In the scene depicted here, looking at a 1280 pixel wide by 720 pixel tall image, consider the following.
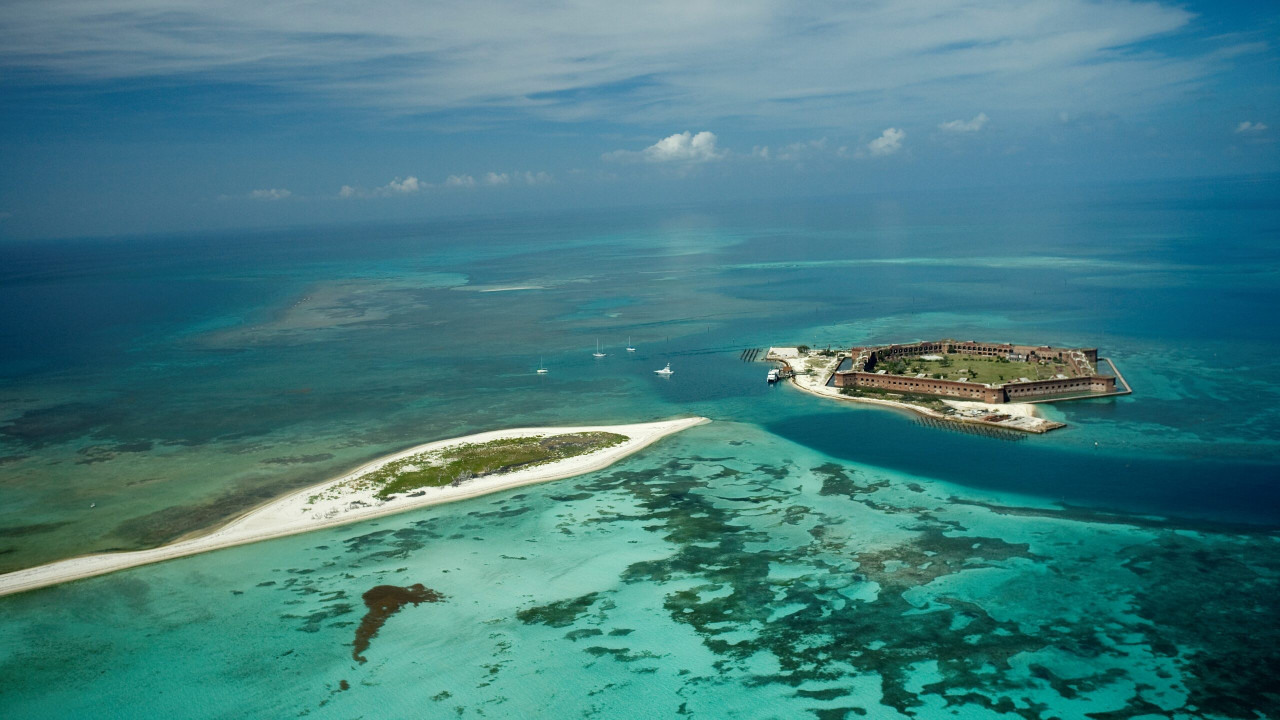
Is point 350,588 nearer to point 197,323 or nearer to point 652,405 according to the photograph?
point 652,405

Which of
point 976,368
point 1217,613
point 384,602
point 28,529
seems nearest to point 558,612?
point 384,602

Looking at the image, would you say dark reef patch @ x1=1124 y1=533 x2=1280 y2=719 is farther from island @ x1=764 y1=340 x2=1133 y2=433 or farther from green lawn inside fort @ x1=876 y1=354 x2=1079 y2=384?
green lawn inside fort @ x1=876 y1=354 x2=1079 y2=384

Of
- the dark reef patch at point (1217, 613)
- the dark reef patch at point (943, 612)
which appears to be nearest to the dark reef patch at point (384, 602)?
the dark reef patch at point (943, 612)

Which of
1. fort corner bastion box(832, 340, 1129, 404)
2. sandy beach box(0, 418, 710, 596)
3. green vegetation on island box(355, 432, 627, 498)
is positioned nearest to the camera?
sandy beach box(0, 418, 710, 596)

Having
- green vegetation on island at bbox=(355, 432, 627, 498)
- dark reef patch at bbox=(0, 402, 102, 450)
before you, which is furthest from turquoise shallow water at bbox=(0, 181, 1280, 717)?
green vegetation on island at bbox=(355, 432, 627, 498)

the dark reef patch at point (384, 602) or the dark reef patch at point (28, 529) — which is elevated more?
the dark reef patch at point (28, 529)

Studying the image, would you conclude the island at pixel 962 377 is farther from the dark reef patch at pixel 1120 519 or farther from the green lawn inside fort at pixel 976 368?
the dark reef patch at pixel 1120 519

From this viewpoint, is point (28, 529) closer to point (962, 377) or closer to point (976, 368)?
point (962, 377)
